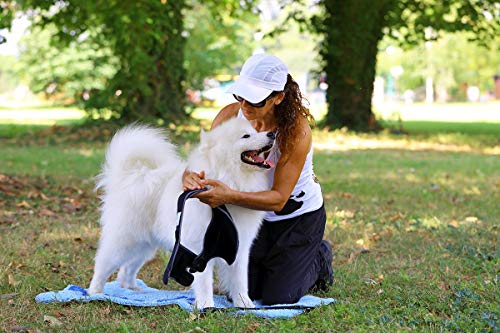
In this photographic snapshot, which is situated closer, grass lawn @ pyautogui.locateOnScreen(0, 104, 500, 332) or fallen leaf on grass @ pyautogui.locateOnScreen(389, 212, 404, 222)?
grass lawn @ pyautogui.locateOnScreen(0, 104, 500, 332)

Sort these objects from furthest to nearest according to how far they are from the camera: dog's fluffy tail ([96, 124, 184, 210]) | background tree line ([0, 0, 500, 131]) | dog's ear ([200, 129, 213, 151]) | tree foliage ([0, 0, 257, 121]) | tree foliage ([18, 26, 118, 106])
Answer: tree foliage ([18, 26, 118, 106]) → background tree line ([0, 0, 500, 131]) → tree foliage ([0, 0, 257, 121]) → dog's fluffy tail ([96, 124, 184, 210]) → dog's ear ([200, 129, 213, 151])

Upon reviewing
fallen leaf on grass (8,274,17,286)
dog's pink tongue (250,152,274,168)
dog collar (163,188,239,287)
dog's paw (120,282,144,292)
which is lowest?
dog's paw (120,282,144,292)

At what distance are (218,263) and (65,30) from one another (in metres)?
11.9

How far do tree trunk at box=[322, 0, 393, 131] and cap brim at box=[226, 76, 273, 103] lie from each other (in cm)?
1288

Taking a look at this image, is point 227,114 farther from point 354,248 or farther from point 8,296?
point 354,248

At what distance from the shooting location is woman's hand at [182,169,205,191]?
3709mm

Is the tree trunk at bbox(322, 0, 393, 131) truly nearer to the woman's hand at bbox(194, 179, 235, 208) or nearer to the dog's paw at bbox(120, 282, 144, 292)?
the dog's paw at bbox(120, 282, 144, 292)

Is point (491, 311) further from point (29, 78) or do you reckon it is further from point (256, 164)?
point (29, 78)

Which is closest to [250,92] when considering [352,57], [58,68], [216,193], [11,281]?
[216,193]

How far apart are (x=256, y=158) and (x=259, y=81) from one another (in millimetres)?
426

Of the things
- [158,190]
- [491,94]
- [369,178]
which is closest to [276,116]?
[158,190]

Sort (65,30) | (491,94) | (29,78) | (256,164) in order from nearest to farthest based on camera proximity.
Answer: (256,164), (65,30), (29,78), (491,94)

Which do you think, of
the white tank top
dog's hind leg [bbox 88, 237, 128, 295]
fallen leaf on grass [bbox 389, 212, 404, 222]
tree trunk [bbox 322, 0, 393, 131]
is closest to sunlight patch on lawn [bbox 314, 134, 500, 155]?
tree trunk [bbox 322, 0, 393, 131]

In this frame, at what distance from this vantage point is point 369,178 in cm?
988
